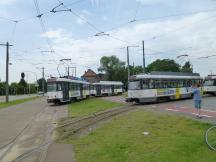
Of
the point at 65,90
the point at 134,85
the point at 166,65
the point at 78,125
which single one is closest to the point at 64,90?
the point at 65,90

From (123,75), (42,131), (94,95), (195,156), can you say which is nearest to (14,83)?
(123,75)

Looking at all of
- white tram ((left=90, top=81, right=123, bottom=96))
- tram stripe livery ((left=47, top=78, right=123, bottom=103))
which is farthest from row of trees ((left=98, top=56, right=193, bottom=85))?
tram stripe livery ((left=47, top=78, right=123, bottom=103))

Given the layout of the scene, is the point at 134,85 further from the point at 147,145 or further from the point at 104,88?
the point at 104,88

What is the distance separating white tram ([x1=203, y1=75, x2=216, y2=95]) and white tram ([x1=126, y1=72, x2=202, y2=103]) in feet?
33.1

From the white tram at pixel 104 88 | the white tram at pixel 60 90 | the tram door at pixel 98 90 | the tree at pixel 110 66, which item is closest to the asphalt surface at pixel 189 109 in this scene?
the white tram at pixel 60 90

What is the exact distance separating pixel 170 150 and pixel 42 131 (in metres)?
8.73

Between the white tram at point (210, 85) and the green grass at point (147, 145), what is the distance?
Answer: 124ft

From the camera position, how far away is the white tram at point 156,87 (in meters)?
35.7

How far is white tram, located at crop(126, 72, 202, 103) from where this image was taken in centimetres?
3566

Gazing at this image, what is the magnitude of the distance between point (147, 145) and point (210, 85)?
140ft

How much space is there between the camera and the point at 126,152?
979cm

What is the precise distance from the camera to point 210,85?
51.6 meters

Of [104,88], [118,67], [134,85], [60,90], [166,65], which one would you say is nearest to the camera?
[134,85]

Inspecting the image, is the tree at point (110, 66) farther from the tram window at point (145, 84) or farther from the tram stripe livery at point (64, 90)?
the tram window at point (145, 84)
